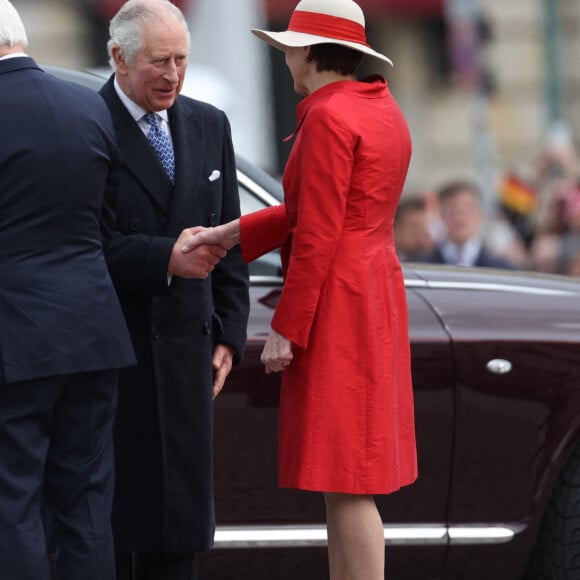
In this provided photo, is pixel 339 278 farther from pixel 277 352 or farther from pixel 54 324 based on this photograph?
pixel 54 324

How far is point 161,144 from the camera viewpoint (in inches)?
172

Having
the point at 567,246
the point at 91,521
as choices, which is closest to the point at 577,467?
the point at 91,521

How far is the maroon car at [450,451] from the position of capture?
15.9ft

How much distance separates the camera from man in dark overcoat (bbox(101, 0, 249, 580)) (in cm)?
425

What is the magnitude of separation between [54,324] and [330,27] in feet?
3.67

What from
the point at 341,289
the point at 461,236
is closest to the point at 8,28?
the point at 341,289

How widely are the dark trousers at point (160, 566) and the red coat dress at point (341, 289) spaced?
41 cm

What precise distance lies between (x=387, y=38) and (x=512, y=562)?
1643cm

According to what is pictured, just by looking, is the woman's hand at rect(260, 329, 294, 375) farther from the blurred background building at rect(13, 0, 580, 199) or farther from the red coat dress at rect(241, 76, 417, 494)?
the blurred background building at rect(13, 0, 580, 199)

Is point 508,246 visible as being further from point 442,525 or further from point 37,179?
point 37,179

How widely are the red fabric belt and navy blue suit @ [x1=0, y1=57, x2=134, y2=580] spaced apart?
2.09ft

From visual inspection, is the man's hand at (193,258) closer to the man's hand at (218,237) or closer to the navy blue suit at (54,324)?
the man's hand at (218,237)

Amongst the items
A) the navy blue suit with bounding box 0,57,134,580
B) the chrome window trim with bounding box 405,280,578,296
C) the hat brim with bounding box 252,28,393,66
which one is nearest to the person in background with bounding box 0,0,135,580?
the navy blue suit with bounding box 0,57,134,580

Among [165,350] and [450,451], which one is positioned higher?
[165,350]
